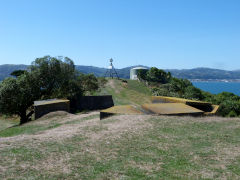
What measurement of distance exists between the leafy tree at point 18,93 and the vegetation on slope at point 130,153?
22.9 meters

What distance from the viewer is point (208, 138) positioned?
15.7 meters

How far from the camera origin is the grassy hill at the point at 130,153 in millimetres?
10242

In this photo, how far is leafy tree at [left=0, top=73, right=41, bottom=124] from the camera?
3662cm

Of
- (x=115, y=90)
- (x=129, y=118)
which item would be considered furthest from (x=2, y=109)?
(x=115, y=90)

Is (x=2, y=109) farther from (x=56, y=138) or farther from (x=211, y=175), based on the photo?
(x=211, y=175)

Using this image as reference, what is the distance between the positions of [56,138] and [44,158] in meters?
3.97

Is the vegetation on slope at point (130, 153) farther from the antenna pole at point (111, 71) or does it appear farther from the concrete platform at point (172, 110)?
the antenna pole at point (111, 71)

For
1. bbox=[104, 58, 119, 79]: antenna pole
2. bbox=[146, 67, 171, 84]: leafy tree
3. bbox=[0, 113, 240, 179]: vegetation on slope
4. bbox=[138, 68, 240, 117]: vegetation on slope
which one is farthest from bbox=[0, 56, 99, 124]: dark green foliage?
bbox=[146, 67, 171, 84]: leafy tree

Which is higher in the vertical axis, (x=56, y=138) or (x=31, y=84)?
(x=31, y=84)

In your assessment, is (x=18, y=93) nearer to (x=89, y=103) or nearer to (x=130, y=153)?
(x=89, y=103)

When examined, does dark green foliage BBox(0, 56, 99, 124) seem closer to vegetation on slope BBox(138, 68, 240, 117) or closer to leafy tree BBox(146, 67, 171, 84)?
vegetation on slope BBox(138, 68, 240, 117)

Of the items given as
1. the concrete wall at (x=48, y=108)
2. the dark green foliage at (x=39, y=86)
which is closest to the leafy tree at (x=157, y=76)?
the dark green foliage at (x=39, y=86)

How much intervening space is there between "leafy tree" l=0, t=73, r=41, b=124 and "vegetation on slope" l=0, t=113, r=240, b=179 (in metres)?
22.9

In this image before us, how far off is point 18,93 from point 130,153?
3002 cm
